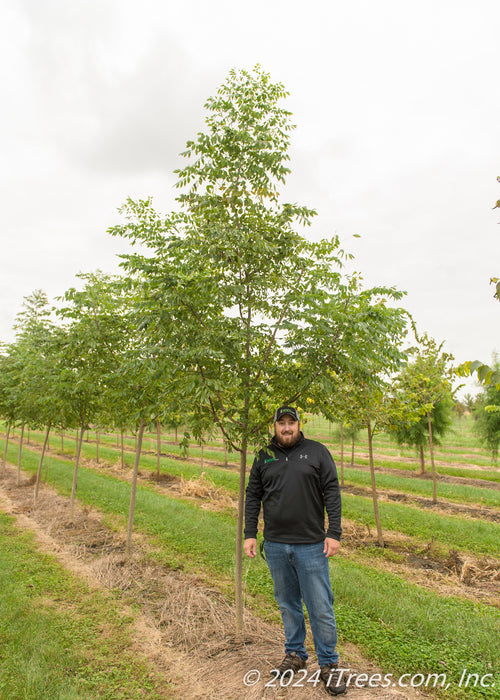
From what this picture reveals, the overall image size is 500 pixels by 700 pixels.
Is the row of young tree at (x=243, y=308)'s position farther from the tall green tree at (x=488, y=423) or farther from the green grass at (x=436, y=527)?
the tall green tree at (x=488, y=423)

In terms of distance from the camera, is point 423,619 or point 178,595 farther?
point 178,595

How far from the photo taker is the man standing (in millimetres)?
3607

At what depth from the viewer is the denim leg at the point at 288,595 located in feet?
12.4

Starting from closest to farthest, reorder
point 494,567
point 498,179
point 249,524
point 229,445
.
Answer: point 498,179 → point 249,524 → point 229,445 → point 494,567

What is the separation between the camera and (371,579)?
20.6 ft

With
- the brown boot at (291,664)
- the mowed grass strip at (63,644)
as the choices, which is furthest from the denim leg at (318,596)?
the mowed grass strip at (63,644)

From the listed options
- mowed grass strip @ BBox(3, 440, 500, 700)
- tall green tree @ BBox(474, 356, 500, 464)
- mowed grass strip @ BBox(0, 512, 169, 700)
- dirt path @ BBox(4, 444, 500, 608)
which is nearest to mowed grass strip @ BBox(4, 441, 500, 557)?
dirt path @ BBox(4, 444, 500, 608)

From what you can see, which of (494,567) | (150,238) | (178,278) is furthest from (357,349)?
(494,567)

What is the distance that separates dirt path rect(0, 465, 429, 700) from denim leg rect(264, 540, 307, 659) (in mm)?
283

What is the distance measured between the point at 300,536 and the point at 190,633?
2124 mm

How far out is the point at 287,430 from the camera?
3.93 meters

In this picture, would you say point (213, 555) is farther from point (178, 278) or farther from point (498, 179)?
point (498, 179)

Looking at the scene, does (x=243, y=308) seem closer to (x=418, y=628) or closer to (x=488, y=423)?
(x=418, y=628)

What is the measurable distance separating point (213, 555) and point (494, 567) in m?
5.04
